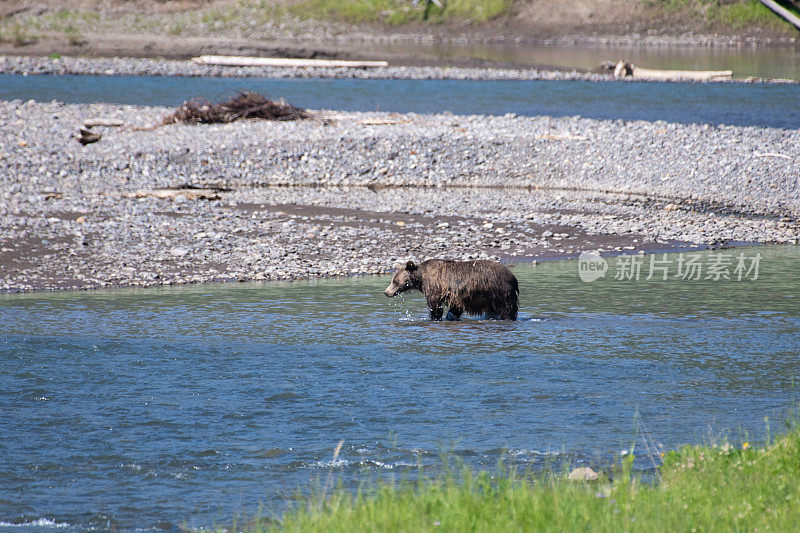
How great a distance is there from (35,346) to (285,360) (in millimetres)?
3382

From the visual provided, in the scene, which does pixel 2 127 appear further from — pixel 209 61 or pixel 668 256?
pixel 209 61

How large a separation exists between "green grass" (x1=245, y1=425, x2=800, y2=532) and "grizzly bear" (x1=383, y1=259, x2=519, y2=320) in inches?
225

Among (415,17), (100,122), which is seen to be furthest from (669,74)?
(100,122)

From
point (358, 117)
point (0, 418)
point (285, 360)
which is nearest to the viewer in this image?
point (0, 418)

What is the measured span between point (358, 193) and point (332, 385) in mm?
13367

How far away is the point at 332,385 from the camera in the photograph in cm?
1102

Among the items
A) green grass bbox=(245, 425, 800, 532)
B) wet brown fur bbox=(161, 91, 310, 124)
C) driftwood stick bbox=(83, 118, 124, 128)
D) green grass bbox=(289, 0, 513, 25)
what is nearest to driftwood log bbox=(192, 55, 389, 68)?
green grass bbox=(289, 0, 513, 25)

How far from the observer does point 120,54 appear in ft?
197

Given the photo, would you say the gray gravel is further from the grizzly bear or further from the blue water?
the grizzly bear

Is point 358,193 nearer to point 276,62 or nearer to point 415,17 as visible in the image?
point 276,62

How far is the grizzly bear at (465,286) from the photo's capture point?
13.3 meters

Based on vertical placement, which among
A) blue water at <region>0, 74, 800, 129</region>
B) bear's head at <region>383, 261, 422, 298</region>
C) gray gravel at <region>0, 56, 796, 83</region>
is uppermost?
gray gravel at <region>0, 56, 796, 83</region>

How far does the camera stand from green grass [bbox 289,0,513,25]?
73.1 m

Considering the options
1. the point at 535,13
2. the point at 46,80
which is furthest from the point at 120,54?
the point at 535,13
